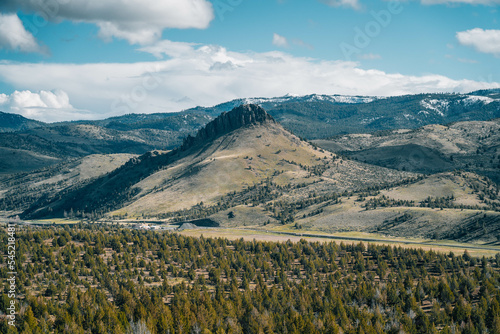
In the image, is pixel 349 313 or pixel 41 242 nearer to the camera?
pixel 349 313

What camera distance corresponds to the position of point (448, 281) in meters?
124

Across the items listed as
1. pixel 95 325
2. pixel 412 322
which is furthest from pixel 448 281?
pixel 95 325

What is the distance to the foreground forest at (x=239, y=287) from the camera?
98375 millimetres

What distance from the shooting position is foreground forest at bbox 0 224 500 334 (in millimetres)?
98375

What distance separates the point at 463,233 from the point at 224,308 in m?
120

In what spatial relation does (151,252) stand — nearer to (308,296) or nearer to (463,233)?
(308,296)

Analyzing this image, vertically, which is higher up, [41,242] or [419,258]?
[41,242]

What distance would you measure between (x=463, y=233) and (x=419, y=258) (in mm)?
51638

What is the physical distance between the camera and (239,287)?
5305 inches

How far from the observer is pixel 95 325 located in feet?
325

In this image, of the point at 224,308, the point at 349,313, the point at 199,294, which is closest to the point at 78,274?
the point at 199,294

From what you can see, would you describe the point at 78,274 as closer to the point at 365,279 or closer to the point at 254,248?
the point at 254,248

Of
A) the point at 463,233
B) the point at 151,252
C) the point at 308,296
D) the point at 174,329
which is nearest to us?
the point at 174,329

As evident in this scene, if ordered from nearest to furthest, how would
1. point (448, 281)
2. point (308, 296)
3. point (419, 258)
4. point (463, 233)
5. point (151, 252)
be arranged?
point (308, 296) → point (448, 281) → point (419, 258) → point (151, 252) → point (463, 233)
